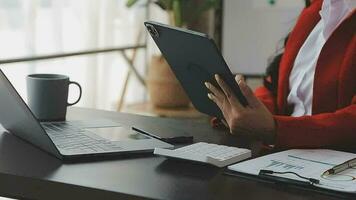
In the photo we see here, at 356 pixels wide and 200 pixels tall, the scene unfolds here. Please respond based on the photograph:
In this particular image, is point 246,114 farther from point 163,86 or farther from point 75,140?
point 163,86

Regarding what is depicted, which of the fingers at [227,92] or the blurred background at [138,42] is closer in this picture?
the fingers at [227,92]

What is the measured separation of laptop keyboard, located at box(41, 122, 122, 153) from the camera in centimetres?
107

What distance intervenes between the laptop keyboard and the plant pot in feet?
6.69

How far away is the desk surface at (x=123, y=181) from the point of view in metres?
0.86

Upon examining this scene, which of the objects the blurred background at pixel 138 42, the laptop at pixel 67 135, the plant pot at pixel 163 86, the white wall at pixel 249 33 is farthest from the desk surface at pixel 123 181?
the white wall at pixel 249 33

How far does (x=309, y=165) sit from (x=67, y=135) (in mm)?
463

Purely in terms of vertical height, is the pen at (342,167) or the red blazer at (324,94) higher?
the red blazer at (324,94)

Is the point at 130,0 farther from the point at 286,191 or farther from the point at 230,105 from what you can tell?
the point at 286,191

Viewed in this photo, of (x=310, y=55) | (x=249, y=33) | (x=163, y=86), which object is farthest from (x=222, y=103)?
(x=249, y=33)

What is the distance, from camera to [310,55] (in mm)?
1577

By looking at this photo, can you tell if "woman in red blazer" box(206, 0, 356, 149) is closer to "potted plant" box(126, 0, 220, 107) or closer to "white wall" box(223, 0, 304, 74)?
"potted plant" box(126, 0, 220, 107)

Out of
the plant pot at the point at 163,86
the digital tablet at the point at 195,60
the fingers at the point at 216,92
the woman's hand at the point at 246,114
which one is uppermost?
the digital tablet at the point at 195,60

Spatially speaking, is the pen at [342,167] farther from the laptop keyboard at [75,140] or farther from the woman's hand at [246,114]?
the laptop keyboard at [75,140]

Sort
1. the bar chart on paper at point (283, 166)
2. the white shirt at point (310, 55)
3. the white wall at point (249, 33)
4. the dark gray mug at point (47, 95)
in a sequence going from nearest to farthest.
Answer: the bar chart on paper at point (283, 166)
the dark gray mug at point (47, 95)
the white shirt at point (310, 55)
the white wall at point (249, 33)
